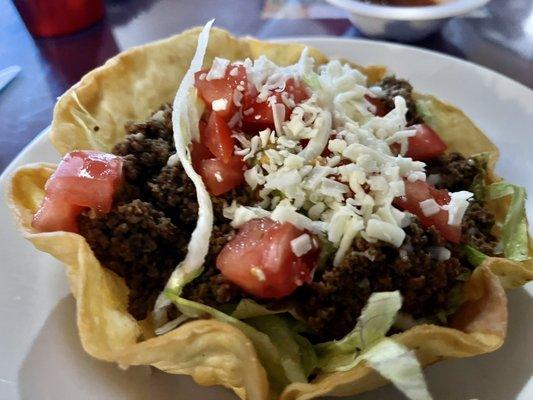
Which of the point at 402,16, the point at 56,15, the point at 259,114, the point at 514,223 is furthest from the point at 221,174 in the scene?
the point at 56,15

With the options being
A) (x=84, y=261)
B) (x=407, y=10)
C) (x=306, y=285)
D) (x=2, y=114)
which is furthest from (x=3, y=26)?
(x=306, y=285)

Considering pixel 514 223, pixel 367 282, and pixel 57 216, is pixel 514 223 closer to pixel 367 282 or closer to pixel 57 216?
pixel 367 282

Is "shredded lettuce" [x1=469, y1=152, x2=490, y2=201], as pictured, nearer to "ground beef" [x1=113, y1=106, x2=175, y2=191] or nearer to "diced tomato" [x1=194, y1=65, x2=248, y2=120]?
"diced tomato" [x1=194, y1=65, x2=248, y2=120]

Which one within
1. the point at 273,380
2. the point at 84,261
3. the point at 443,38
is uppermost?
the point at 84,261

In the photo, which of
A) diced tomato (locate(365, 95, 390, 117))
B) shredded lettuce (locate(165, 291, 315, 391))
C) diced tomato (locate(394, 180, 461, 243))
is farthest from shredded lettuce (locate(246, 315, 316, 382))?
diced tomato (locate(365, 95, 390, 117))

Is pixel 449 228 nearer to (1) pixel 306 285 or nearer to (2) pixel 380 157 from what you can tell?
(2) pixel 380 157
